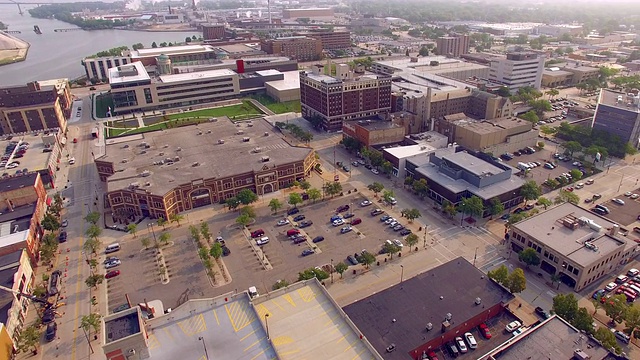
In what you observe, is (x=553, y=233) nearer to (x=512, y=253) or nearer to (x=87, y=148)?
(x=512, y=253)

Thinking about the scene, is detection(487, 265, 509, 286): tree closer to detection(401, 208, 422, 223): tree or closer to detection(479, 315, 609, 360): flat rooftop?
detection(479, 315, 609, 360): flat rooftop

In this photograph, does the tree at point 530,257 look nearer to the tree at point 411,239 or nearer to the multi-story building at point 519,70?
the tree at point 411,239

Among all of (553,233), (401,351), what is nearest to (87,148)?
(401,351)

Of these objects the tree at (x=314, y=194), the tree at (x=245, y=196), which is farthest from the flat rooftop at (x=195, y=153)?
the tree at (x=314, y=194)

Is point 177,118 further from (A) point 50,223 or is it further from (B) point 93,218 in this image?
(A) point 50,223

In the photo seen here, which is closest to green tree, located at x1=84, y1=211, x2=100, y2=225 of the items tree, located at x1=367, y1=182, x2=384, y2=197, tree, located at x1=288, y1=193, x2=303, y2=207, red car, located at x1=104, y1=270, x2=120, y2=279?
red car, located at x1=104, y1=270, x2=120, y2=279
